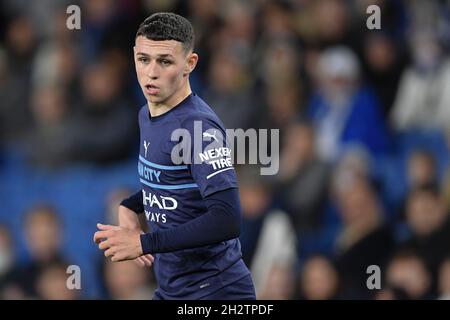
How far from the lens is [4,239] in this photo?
308 inches

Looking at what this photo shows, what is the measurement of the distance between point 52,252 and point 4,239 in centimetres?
47

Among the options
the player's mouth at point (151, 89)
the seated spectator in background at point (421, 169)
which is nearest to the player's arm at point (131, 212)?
the player's mouth at point (151, 89)

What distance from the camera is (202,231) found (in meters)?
3.98

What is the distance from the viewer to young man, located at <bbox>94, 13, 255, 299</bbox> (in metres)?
3.99

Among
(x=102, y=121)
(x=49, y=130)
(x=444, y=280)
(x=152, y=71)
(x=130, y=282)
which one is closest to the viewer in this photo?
(x=152, y=71)

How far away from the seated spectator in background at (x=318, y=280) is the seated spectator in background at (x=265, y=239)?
11cm

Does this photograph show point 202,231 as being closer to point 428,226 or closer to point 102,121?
point 428,226

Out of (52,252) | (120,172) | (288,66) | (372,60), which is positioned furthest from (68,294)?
(372,60)

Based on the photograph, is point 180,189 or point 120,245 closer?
point 120,245

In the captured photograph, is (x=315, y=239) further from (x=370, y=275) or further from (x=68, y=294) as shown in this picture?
(x=68, y=294)

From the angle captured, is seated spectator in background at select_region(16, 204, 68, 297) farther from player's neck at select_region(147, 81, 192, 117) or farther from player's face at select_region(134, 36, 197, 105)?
player's face at select_region(134, 36, 197, 105)

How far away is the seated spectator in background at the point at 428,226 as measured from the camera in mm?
7070

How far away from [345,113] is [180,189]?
350 centimetres

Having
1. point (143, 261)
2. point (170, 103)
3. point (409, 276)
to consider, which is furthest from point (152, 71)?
point (409, 276)
